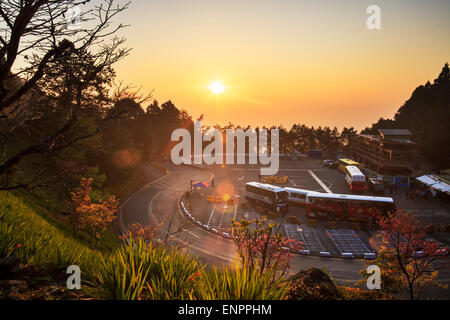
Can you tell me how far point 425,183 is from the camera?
37000 millimetres

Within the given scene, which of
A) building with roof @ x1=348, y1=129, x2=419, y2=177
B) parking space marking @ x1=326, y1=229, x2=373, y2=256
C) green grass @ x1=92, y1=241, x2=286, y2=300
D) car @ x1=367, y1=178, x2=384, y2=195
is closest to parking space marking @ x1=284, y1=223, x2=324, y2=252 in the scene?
parking space marking @ x1=326, y1=229, x2=373, y2=256

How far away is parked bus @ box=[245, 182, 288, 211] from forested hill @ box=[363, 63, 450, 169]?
49.0m

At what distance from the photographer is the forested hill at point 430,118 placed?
58375 millimetres

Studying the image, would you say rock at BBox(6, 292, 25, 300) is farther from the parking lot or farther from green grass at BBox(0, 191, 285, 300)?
the parking lot

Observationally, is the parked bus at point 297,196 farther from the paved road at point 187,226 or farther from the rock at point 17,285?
the rock at point 17,285

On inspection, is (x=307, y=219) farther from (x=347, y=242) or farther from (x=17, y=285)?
(x=17, y=285)
